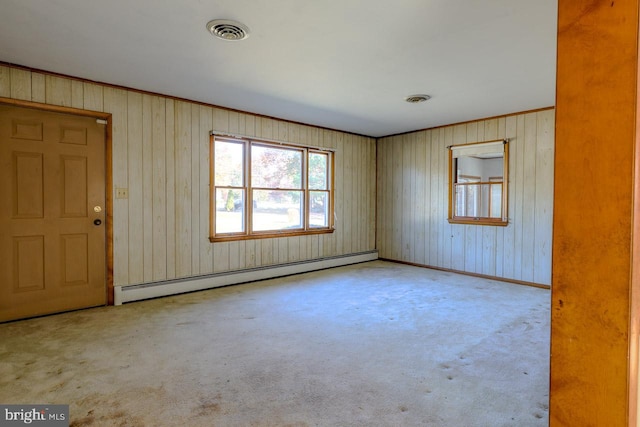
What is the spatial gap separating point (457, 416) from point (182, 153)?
4.01m

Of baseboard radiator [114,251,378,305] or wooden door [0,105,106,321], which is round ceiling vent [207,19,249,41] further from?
baseboard radiator [114,251,378,305]

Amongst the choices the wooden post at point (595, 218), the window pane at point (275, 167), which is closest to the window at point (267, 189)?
the window pane at point (275, 167)

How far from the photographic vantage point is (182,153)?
441 cm

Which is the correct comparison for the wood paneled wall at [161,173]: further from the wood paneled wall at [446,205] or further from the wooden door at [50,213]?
the wood paneled wall at [446,205]

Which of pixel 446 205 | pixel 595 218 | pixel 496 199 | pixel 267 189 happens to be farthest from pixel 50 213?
Result: pixel 496 199

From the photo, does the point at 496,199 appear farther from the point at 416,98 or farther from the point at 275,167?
the point at 275,167

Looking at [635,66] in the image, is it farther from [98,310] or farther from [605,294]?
[98,310]

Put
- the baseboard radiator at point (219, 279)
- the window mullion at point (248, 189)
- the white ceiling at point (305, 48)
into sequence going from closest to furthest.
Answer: the white ceiling at point (305, 48)
the baseboard radiator at point (219, 279)
the window mullion at point (248, 189)

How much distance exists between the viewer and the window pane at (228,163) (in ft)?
15.7

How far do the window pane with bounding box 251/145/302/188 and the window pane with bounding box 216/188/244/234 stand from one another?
0.32 m

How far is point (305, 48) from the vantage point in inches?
116

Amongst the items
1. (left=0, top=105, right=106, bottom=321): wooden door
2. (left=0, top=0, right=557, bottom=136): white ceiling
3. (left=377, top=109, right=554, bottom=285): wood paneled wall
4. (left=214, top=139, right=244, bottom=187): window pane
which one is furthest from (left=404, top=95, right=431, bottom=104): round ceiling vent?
(left=0, top=105, right=106, bottom=321): wooden door

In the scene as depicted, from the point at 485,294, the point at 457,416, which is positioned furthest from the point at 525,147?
the point at 457,416

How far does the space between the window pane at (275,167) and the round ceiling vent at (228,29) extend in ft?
7.98
